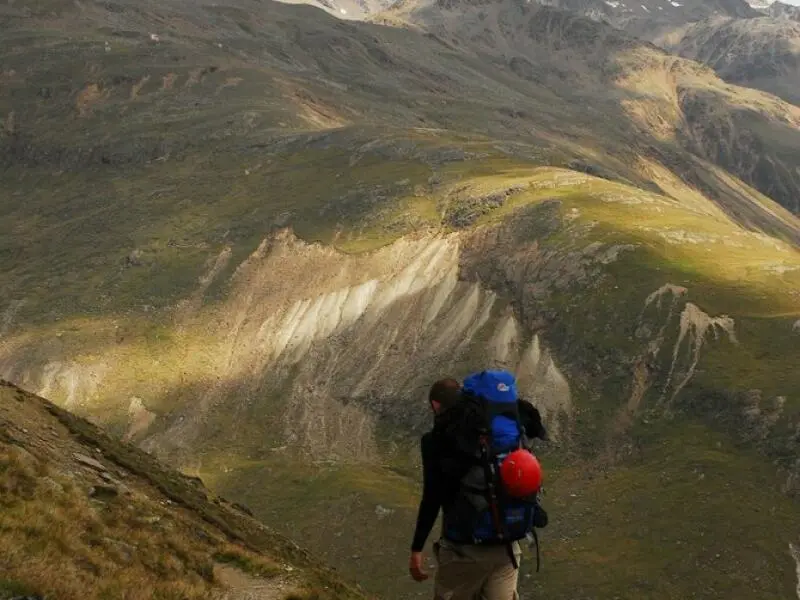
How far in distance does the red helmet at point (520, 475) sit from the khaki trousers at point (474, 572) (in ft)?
3.22

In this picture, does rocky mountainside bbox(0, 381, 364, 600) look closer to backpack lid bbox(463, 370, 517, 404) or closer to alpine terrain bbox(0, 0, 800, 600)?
alpine terrain bbox(0, 0, 800, 600)

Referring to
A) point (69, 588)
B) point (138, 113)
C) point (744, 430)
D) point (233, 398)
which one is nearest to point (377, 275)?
point (233, 398)

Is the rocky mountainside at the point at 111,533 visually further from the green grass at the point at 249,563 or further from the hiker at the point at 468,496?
the hiker at the point at 468,496

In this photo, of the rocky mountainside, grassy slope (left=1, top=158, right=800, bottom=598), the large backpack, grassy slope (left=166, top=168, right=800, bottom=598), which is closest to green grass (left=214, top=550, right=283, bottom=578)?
the rocky mountainside

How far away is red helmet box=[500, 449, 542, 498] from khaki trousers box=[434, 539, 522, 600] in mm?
983

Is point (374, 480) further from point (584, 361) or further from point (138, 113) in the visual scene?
point (138, 113)

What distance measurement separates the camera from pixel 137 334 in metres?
68.5

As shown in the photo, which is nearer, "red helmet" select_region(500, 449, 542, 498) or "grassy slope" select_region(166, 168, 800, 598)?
"red helmet" select_region(500, 449, 542, 498)

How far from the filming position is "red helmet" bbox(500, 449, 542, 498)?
862 cm

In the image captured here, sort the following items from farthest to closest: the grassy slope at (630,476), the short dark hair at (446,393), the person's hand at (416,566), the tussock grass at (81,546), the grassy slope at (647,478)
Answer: the grassy slope at (630,476)
the grassy slope at (647,478)
the tussock grass at (81,546)
the person's hand at (416,566)
the short dark hair at (446,393)

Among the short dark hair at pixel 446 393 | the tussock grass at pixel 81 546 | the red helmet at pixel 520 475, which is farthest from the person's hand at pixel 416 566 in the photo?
the tussock grass at pixel 81 546

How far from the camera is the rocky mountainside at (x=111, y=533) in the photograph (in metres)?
10.7

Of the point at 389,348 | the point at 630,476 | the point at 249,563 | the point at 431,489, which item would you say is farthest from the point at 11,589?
the point at 389,348

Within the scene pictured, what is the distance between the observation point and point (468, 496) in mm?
8961
